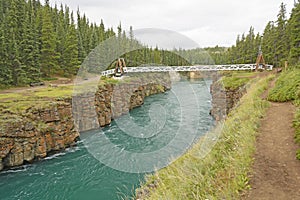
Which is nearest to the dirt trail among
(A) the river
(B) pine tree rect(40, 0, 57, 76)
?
(A) the river

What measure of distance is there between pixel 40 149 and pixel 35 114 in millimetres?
2730

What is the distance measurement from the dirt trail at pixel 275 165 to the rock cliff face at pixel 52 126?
15.0 m

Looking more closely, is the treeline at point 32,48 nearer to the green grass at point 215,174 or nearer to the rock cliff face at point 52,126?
the rock cliff face at point 52,126

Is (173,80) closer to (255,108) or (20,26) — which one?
(20,26)

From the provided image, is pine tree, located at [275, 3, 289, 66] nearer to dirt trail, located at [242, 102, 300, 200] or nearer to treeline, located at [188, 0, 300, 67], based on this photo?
treeline, located at [188, 0, 300, 67]

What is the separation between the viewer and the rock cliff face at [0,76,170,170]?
15.4 m

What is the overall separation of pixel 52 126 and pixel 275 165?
669 inches

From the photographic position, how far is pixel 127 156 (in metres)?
16.9

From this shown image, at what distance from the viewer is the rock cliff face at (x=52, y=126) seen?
50.4 ft

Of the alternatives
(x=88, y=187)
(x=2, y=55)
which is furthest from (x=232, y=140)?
(x=2, y=55)

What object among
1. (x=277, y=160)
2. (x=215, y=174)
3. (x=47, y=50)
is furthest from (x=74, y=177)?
(x=47, y=50)

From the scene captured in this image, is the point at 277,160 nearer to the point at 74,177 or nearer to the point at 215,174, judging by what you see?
the point at 215,174

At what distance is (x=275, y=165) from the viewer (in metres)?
5.07

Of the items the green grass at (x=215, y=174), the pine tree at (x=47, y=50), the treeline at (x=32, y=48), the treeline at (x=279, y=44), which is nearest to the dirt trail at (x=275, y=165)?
the green grass at (x=215, y=174)
